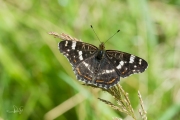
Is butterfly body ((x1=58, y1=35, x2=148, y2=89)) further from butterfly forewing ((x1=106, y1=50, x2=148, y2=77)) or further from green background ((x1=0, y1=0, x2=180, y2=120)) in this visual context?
green background ((x1=0, y1=0, x2=180, y2=120))

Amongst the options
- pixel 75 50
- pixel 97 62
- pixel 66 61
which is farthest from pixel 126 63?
pixel 66 61

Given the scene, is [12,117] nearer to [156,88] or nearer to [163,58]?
[156,88]

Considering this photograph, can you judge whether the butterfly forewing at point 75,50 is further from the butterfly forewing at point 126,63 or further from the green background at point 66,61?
the green background at point 66,61

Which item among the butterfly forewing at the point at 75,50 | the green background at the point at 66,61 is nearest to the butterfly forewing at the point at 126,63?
the butterfly forewing at the point at 75,50

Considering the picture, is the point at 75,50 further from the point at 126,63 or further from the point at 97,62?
the point at 126,63

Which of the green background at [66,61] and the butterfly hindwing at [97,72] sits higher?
the green background at [66,61]

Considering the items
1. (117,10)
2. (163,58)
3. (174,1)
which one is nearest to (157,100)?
(163,58)

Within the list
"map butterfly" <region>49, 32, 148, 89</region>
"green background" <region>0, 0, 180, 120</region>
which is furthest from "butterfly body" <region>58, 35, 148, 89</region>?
"green background" <region>0, 0, 180, 120</region>
